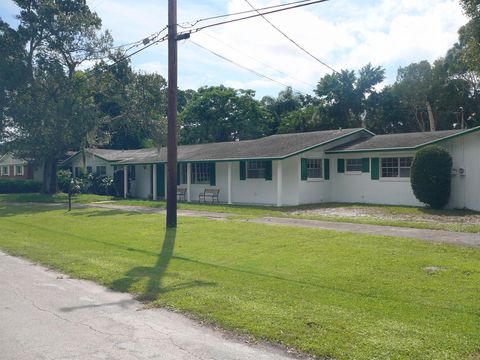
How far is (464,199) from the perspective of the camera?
66.1ft

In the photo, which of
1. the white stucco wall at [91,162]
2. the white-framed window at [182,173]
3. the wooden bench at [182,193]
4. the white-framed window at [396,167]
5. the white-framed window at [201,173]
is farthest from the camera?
the white stucco wall at [91,162]

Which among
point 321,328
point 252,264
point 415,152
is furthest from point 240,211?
point 321,328

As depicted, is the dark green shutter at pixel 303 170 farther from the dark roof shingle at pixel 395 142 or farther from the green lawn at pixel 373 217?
the dark roof shingle at pixel 395 142

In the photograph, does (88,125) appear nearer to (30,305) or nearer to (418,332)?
(30,305)

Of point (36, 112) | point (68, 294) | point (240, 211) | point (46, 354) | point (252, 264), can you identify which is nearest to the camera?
point (46, 354)

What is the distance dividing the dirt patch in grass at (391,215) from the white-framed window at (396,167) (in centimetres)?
248

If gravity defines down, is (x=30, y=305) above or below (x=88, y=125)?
below

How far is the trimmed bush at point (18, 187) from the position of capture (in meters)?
42.8

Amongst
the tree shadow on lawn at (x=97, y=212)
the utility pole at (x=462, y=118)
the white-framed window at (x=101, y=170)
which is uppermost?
the utility pole at (x=462, y=118)

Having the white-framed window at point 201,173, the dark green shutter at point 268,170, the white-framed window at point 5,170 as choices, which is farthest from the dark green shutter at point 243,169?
the white-framed window at point 5,170

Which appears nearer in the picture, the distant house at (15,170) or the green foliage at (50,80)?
the green foliage at (50,80)

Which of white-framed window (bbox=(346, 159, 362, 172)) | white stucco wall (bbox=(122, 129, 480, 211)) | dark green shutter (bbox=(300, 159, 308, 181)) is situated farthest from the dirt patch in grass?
white-framed window (bbox=(346, 159, 362, 172))

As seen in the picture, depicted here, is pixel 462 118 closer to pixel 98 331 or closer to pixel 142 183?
Result: pixel 142 183

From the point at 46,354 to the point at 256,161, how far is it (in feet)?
68.9
